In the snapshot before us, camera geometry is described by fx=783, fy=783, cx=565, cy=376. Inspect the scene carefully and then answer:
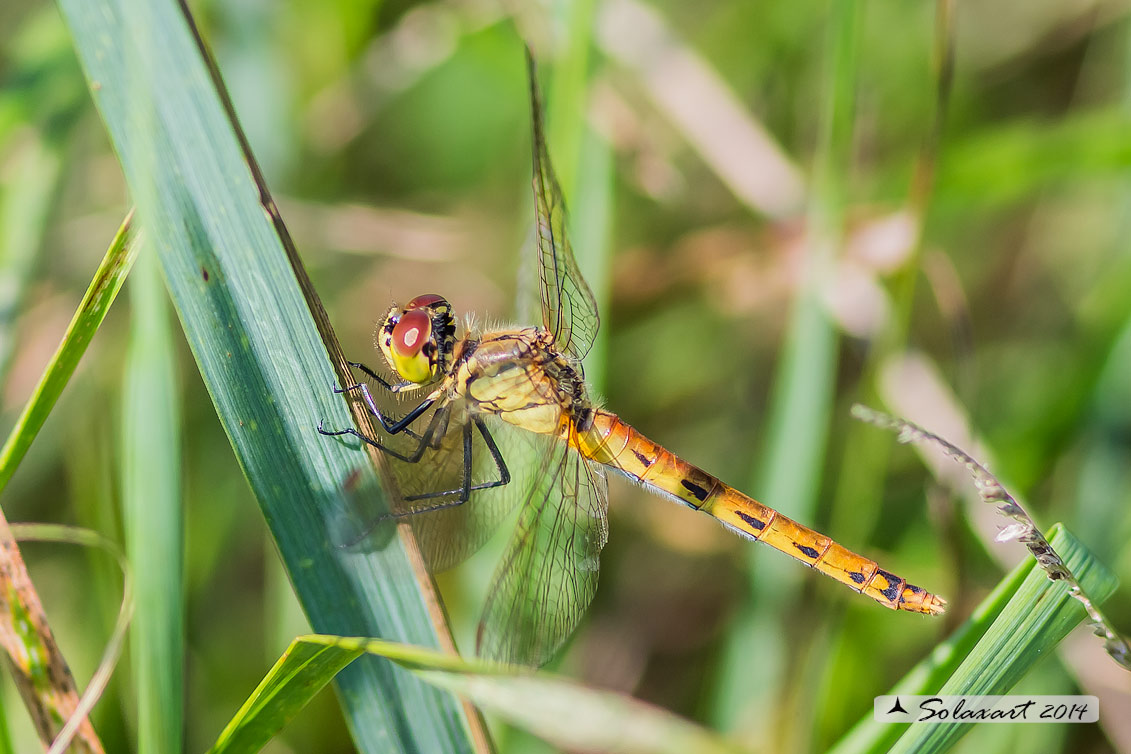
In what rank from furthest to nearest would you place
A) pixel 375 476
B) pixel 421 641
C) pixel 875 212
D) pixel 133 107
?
pixel 875 212
pixel 375 476
pixel 421 641
pixel 133 107

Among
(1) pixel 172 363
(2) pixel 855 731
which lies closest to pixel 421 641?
(1) pixel 172 363

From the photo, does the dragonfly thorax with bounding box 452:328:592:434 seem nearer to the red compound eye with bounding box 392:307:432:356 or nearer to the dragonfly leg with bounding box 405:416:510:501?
the dragonfly leg with bounding box 405:416:510:501

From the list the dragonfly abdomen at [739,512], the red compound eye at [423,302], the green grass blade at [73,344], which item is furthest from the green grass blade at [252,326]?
the dragonfly abdomen at [739,512]

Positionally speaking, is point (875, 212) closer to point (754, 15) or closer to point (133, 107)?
point (754, 15)

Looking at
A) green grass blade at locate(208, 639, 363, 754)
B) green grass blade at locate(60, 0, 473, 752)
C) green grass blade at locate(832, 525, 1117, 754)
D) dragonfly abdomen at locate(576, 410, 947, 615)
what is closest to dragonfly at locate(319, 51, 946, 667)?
dragonfly abdomen at locate(576, 410, 947, 615)

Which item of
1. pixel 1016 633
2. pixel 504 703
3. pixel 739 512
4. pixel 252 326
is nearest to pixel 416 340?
pixel 252 326

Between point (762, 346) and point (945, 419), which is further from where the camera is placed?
point (762, 346)
